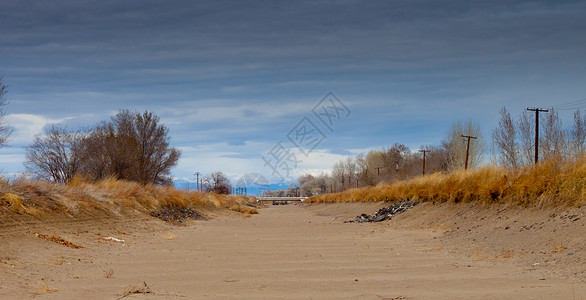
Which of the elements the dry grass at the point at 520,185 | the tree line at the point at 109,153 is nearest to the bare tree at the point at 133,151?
the tree line at the point at 109,153

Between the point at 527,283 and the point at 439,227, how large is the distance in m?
7.41

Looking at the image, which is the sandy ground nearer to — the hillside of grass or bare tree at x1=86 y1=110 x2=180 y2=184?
the hillside of grass

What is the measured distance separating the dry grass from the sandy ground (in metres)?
0.48

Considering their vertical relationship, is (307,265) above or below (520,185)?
below

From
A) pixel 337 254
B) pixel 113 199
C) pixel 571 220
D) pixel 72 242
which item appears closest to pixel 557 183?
pixel 571 220

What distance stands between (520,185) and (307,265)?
6508 mm

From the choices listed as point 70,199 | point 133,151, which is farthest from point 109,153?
point 70,199

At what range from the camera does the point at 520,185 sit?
1075cm

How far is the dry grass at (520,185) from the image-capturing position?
9.12 metres

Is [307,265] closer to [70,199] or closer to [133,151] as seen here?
[70,199]

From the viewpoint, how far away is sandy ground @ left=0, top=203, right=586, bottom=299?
4.91 metres

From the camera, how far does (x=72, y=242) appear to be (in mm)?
9117

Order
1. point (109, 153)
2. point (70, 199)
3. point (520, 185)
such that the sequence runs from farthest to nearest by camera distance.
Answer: point (109, 153), point (70, 199), point (520, 185)

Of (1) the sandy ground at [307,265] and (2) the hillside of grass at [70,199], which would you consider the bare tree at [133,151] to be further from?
(1) the sandy ground at [307,265]
